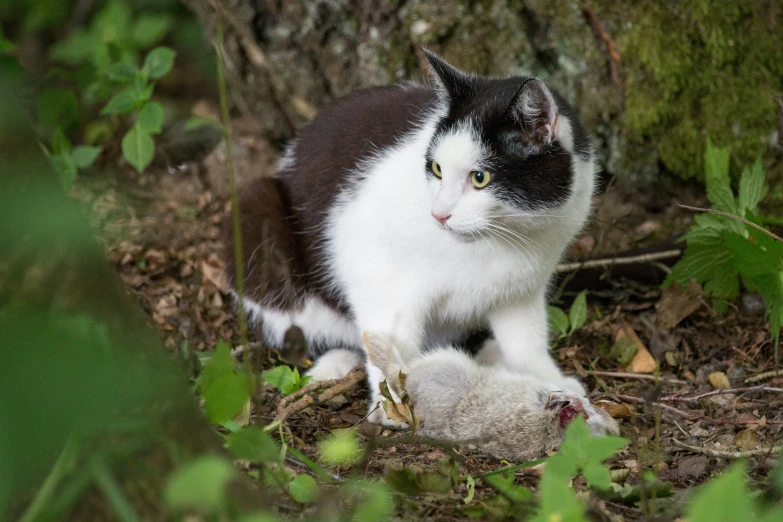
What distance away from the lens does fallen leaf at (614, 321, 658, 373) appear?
3.17 m

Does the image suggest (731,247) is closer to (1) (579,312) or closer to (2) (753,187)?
(2) (753,187)

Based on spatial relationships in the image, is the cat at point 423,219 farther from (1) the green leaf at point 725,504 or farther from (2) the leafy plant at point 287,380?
(1) the green leaf at point 725,504

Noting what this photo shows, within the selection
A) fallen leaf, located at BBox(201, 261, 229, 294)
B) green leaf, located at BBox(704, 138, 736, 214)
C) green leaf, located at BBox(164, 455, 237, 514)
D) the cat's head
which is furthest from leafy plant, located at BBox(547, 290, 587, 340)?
green leaf, located at BBox(164, 455, 237, 514)

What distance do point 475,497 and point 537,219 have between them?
101cm

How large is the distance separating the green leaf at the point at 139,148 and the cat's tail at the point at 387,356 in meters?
1.23

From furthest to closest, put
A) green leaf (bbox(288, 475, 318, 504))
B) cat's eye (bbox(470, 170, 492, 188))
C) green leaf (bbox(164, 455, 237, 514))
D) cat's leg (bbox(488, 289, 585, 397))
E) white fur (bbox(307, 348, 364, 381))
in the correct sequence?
white fur (bbox(307, 348, 364, 381))
cat's leg (bbox(488, 289, 585, 397))
cat's eye (bbox(470, 170, 492, 188))
green leaf (bbox(288, 475, 318, 504))
green leaf (bbox(164, 455, 237, 514))

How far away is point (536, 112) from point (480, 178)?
275 mm

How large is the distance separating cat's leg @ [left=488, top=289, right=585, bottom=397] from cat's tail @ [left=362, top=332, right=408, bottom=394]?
507mm

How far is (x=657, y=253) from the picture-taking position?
3.56m

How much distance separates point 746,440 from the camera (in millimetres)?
2453

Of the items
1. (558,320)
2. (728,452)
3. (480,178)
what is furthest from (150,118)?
(728,452)

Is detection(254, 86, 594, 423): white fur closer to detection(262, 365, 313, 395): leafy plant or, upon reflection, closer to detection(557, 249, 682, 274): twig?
detection(262, 365, 313, 395): leafy plant

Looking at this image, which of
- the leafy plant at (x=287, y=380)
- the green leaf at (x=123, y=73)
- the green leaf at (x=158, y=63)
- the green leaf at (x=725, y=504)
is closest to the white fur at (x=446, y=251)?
the leafy plant at (x=287, y=380)

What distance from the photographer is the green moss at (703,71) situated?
11.4 ft
